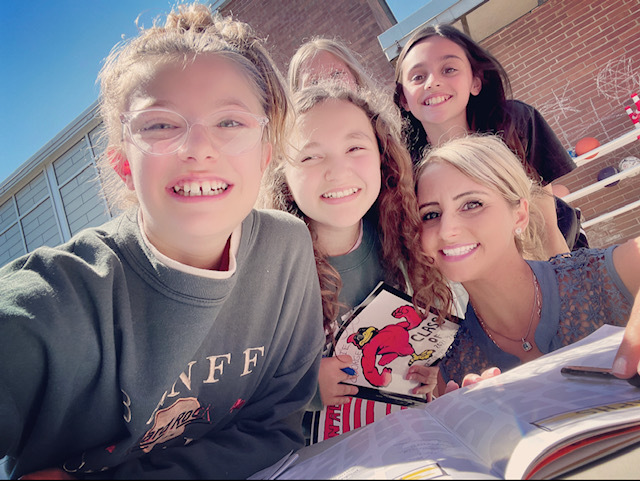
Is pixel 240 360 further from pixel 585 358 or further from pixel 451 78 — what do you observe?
pixel 451 78

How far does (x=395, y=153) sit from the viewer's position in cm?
174

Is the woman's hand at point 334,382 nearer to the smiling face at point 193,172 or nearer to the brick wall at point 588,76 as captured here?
the smiling face at point 193,172

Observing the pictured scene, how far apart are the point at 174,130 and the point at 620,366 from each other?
3.43ft

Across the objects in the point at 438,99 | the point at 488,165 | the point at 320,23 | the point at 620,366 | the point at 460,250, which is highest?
the point at 320,23

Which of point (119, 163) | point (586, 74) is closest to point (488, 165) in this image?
point (119, 163)

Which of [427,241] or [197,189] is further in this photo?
[427,241]

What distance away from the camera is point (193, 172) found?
0.93 meters

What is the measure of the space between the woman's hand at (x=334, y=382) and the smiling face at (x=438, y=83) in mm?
1301

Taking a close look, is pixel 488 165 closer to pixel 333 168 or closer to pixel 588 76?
pixel 333 168

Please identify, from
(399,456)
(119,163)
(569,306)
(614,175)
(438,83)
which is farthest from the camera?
(614,175)

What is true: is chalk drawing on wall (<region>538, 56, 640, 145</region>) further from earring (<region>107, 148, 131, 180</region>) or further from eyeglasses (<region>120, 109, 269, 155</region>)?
earring (<region>107, 148, 131, 180</region>)

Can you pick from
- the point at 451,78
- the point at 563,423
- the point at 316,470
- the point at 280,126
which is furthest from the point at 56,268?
the point at 451,78

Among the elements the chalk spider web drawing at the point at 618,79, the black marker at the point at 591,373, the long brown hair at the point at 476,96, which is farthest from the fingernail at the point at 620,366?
the chalk spider web drawing at the point at 618,79

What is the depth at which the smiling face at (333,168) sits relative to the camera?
1.46m
